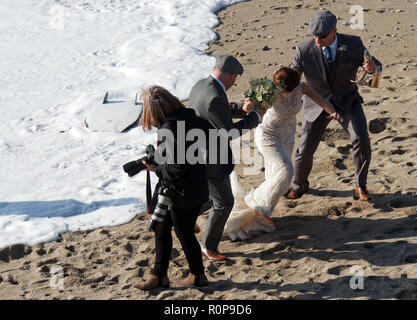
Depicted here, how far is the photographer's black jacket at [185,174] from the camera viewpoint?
200 inches

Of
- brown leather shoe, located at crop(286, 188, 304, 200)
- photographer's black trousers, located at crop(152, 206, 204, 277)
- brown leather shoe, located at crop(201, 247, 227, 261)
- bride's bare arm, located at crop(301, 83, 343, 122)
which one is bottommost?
brown leather shoe, located at crop(201, 247, 227, 261)

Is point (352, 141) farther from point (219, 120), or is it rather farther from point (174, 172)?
point (174, 172)

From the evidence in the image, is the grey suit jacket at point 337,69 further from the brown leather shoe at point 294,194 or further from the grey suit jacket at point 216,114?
the grey suit jacket at point 216,114

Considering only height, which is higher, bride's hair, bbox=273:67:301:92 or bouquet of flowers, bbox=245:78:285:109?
bride's hair, bbox=273:67:301:92

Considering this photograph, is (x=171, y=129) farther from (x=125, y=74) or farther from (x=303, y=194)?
(x=125, y=74)

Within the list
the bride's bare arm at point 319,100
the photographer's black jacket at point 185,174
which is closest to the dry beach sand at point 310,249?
the photographer's black jacket at point 185,174

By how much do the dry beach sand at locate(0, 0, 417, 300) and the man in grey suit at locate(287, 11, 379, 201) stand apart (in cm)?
50

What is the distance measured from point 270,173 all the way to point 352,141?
2.95 feet

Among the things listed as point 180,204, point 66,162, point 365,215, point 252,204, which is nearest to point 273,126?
point 252,204

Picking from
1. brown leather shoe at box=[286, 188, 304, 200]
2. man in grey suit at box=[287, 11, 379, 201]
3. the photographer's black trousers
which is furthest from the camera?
brown leather shoe at box=[286, 188, 304, 200]

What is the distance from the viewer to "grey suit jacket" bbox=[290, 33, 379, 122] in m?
6.60

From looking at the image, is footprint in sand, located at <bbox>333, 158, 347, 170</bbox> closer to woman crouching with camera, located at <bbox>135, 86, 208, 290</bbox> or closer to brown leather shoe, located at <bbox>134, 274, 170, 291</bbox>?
woman crouching with camera, located at <bbox>135, 86, 208, 290</bbox>

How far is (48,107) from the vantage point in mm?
11062

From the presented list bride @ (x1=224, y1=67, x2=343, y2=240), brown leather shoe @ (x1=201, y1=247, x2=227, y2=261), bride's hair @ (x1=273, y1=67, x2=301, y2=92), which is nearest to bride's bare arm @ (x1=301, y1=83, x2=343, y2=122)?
bride @ (x1=224, y1=67, x2=343, y2=240)
